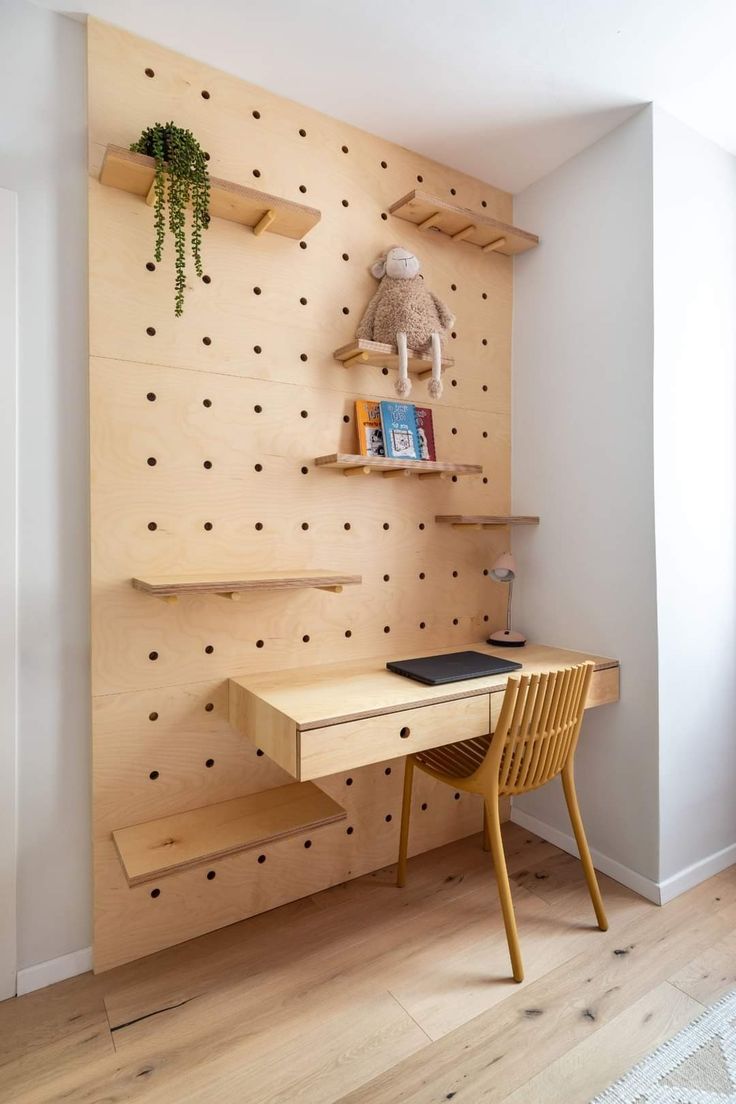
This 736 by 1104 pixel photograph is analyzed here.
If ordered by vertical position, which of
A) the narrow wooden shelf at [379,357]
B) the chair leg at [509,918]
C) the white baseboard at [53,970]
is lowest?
the white baseboard at [53,970]

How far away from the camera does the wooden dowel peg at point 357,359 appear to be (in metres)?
2.07

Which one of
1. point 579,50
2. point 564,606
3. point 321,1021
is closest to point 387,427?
point 564,606

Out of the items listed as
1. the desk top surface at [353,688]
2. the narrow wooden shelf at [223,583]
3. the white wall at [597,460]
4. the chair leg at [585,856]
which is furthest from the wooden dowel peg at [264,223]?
the chair leg at [585,856]

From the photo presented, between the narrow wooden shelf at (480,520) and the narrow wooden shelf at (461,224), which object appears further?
the narrow wooden shelf at (480,520)

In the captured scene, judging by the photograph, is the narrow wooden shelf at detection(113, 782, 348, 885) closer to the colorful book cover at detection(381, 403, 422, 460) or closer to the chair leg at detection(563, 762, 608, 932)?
the chair leg at detection(563, 762, 608, 932)

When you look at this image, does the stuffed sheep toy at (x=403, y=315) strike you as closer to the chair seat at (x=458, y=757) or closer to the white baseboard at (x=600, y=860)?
the chair seat at (x=458, y=757)

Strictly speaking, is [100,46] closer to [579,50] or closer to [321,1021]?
[579,50]

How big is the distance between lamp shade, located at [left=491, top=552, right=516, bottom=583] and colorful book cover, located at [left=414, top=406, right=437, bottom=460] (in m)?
0.49

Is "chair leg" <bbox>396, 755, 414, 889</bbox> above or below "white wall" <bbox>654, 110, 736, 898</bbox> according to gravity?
below

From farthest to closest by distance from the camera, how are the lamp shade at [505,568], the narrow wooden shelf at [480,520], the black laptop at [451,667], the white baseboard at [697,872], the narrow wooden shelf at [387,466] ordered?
the lamp shade at [505,568], the narrow wooden shelf at [480,520], the white baseboard at [697,872], the narrow wooden shelf at [387,466], the black laptop at [451,667]

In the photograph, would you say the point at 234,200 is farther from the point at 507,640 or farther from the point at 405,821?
the point at 405,821

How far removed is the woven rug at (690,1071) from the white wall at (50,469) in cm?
145

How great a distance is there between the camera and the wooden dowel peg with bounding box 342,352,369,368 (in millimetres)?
2073

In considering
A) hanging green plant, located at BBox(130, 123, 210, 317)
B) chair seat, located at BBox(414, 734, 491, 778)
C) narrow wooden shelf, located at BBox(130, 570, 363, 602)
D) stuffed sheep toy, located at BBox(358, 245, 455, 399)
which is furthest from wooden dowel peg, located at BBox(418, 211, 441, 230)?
chair seat, located at BBox(414, 734, 491, 778)
